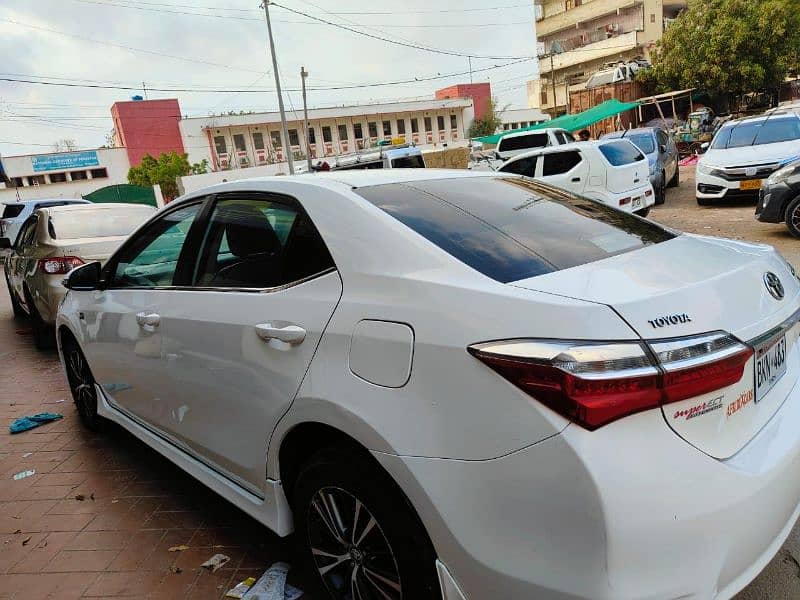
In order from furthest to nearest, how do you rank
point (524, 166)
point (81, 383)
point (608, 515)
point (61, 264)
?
point (524, 166), point (61, 264), point (81, 383), point (608, 515)

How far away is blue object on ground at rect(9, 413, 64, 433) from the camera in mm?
4348

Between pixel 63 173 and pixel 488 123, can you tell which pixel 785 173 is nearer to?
pixel 488 123

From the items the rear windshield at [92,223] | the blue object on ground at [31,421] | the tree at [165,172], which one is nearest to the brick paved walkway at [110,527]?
the blue object on ground at [31,421]

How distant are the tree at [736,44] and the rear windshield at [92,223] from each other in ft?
98.6

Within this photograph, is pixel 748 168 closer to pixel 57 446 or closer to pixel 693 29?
pixel 57 446

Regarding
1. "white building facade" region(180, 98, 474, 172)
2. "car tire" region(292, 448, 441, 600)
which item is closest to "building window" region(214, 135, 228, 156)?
"white building facade" region(180, 98, 474, 172)

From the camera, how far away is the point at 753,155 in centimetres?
1007

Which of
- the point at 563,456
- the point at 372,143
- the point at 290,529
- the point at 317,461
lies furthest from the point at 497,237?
the point at 372,143

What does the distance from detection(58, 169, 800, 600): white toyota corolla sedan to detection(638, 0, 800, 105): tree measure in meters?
31.3

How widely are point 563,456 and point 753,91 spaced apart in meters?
34.4

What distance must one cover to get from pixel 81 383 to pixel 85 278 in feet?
3.31

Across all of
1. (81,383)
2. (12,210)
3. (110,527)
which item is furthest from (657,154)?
(12,210)

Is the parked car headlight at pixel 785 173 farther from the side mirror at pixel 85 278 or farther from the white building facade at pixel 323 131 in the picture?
the white building facade at pixel 323 131

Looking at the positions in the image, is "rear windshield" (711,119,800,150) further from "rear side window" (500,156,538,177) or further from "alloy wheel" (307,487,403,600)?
"alloy wheel" (307,487,403,600)
